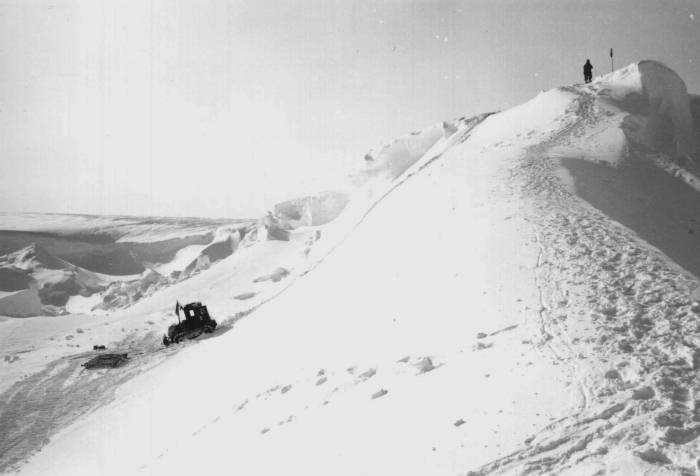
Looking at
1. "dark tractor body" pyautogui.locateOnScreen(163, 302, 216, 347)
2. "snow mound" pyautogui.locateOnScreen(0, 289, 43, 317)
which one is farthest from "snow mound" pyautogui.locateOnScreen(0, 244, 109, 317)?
"dark tractor body" pyautogui.locateOnScreen(163, 302, 216, 347)

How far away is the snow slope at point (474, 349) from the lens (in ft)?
17.1

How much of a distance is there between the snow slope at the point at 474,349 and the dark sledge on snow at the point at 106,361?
61 centimetres

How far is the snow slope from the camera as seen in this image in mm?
5223

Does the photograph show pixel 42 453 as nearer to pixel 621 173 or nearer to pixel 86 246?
pixel 621 173

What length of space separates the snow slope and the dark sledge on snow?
1.99ft

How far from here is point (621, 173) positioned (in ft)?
49.5

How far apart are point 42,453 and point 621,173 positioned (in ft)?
55.9

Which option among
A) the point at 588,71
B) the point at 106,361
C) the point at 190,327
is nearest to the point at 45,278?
the point at 190,327

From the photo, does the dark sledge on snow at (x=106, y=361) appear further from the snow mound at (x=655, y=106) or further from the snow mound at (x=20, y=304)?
the snow mound at (x=655, y=106)

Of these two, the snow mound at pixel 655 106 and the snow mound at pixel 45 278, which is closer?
the snow mound at pixel 655 106

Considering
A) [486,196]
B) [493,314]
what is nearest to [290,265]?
[486,196]

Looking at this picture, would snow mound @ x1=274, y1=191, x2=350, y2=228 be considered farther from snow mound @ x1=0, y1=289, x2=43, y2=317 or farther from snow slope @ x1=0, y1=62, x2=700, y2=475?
snow mound @ x1=0, y1=289, x2=43, y2=317

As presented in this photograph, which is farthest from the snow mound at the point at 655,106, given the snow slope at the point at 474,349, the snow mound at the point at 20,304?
the snow mound at the point at 20,304

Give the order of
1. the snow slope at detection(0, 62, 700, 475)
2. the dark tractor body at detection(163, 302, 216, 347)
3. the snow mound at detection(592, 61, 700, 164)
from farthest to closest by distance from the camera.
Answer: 1. the dark tractor body at detection(163, 302, 216, 347)
2. the snow mound at detection(592, 61, 700, 164)
3. the snow slope at detection(0, 62, 700, 475)
